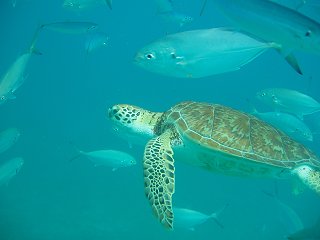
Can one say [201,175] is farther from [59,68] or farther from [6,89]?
[59,68]

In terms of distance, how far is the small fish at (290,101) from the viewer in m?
5.80

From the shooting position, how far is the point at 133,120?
436 centimetres

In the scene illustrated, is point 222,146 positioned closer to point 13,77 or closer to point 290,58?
point 290,58

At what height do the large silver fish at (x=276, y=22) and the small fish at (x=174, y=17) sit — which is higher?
the large silver fish at (x=276, y=22)

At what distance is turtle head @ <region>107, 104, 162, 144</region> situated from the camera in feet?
14.3

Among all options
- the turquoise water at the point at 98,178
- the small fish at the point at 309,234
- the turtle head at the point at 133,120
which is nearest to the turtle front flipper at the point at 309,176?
the turquoise water at the point at 98,178

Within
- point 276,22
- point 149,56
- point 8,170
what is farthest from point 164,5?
point 276,22

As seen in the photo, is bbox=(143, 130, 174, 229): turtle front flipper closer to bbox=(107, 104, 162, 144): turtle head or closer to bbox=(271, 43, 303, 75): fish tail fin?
bbox=(107, 104, 162, 144): turtle head

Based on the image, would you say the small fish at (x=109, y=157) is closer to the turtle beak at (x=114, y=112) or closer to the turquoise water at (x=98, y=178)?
the turtle beak at (x=114, y=112)

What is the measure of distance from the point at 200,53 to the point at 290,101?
2848 millimetres

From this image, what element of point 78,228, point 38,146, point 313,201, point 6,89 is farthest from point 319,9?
point 38,146

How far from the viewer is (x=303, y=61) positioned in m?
48.7

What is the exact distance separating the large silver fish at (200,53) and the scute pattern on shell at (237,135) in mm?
568

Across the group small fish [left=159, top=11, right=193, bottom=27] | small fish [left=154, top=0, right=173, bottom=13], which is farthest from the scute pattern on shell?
small fish [left=159, top=11, right=193, bottom=27]
